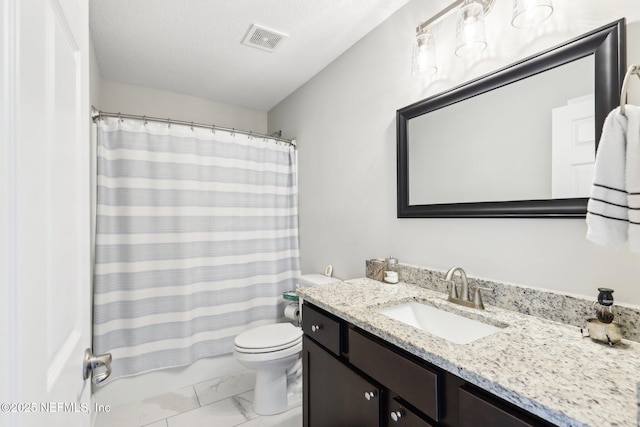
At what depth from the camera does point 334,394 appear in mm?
1227

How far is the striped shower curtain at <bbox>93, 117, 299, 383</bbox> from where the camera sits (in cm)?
199

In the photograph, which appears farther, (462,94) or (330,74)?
(330,74)

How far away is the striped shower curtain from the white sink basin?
4.86ft

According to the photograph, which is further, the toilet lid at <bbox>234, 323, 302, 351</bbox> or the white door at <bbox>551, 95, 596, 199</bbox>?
the toilet lid at <bbox>234, 323, 302, 351</bbox>

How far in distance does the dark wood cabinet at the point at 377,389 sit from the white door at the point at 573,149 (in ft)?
2.56

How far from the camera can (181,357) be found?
2176mm

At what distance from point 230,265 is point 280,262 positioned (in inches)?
17.7

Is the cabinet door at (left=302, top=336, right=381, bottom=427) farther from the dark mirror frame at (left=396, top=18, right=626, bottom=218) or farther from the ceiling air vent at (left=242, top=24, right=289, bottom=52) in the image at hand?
the ceiling air vent at (left=242, top=24, right=289, bottom=52)

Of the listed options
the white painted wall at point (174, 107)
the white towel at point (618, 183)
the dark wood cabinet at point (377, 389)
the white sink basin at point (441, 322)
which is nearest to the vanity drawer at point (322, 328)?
the dark wood cabinet at point (377, 389)

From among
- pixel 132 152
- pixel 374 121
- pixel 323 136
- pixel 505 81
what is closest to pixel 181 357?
pixel 132 152

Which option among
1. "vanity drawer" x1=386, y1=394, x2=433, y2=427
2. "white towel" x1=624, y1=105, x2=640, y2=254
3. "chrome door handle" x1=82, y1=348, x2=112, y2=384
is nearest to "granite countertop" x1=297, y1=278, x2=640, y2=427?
"vanity drawer" x1=386, y1=394, x2=433, y2=427

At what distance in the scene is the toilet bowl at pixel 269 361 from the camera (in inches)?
71.7

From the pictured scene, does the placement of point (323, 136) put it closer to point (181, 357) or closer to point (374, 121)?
point (374, 121)

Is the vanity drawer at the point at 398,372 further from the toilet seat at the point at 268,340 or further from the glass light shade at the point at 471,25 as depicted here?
the glass light shade at the point at 471,25
